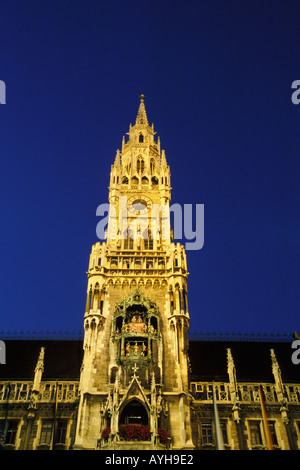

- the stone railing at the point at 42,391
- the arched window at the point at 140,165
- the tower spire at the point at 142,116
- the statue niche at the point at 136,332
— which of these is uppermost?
the tower spire at the point at 142,116

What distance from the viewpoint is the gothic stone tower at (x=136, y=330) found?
31.9 m

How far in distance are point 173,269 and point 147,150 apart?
20.3m

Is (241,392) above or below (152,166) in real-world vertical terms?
below

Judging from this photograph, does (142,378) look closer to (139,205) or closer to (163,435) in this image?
(163,435)

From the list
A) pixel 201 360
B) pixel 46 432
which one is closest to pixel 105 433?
pixel 46 432

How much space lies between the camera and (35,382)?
35.8 metres

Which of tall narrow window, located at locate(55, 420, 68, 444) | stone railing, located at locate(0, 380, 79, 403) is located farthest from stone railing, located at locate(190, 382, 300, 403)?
tall narrow window, located at locate(55, 420, 68, 444)

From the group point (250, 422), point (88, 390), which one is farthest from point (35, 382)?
point (250, 422)

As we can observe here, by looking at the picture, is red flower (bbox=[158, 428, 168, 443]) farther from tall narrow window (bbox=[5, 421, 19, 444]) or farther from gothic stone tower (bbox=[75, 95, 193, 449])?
tall narrow window (bbox=[5, 421, 19, 444])

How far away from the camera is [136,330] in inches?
1422

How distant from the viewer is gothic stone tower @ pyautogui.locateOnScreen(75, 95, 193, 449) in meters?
31.9

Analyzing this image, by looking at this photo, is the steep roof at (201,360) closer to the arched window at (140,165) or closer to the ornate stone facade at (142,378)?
the ornate stone facade at (142,378)

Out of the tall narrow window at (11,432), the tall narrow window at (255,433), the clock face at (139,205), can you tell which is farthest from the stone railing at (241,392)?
the clock face at (139,205)

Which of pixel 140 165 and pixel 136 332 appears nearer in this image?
pixel 136 332
